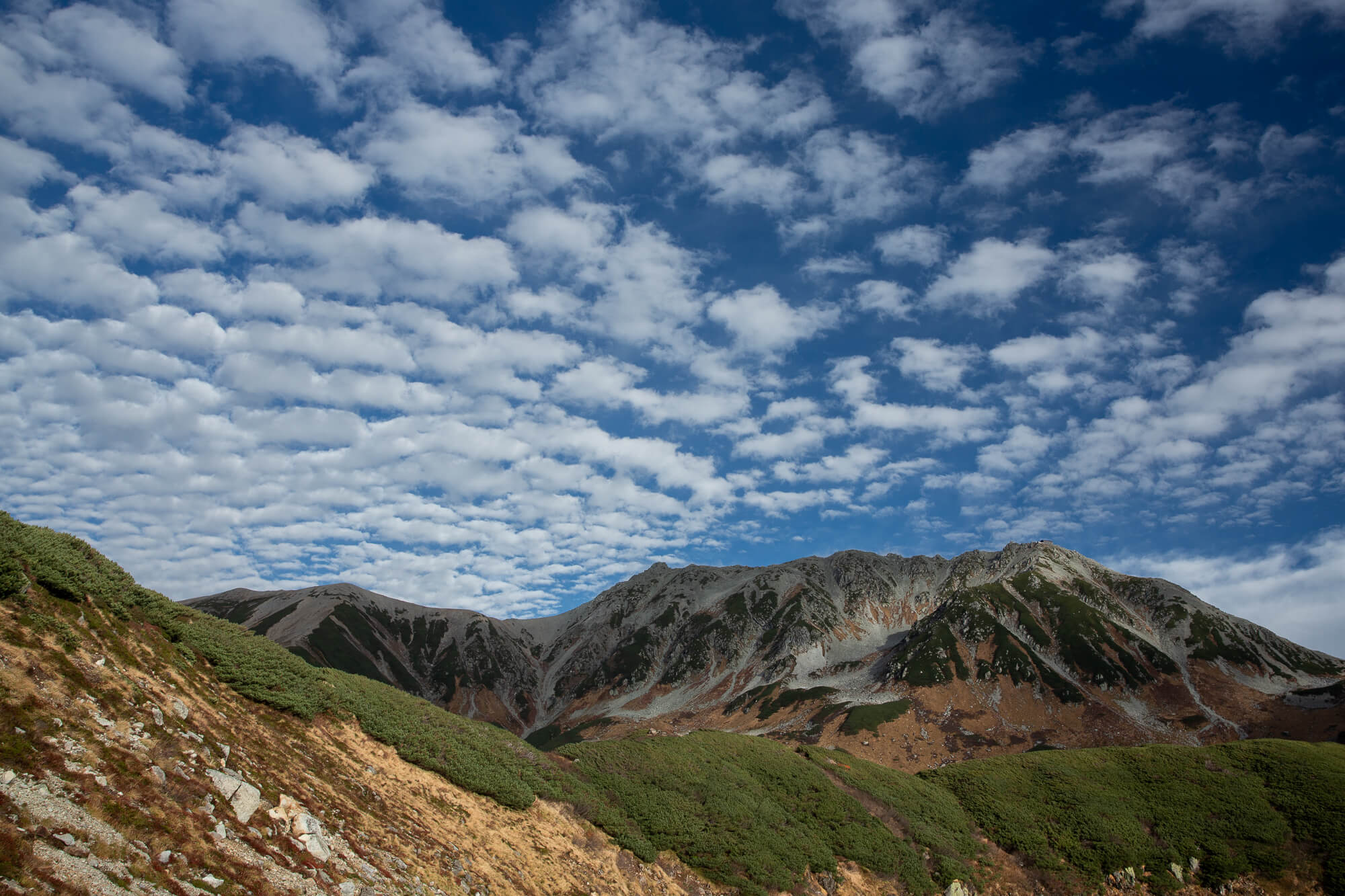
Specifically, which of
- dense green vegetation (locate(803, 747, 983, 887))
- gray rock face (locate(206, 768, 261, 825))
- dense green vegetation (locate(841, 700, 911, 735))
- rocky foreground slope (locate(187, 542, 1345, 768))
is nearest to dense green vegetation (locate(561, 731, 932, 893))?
dense green vegetation (locate(803, 747, 983, 887))

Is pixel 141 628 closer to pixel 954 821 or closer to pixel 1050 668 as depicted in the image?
pixel 954 821

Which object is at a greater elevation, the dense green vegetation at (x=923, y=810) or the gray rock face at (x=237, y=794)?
the gray rock face at (x=237, y=794)

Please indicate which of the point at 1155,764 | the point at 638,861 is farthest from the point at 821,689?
the point at 638,861

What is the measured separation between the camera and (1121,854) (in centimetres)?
4409

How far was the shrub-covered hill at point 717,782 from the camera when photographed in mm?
17469

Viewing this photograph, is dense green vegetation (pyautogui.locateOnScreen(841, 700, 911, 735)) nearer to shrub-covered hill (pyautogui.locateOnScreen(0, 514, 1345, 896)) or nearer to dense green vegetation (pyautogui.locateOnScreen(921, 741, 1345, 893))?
shrub-covered hill (pyautogui.locateOnScreen(0, 514, 1345, 896))

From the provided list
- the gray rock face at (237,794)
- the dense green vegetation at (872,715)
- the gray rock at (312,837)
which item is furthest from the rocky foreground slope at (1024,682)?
the gray rock face at (237,794)

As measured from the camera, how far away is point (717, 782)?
39438mm

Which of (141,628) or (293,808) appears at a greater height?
(141,628)

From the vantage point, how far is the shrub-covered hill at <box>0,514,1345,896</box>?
17.5 meters

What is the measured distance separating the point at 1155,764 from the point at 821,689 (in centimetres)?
11146

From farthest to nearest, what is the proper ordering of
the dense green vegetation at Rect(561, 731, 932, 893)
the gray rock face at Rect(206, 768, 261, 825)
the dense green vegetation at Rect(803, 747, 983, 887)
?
the dense green vegetation at Rect(803, 747, 983, 887) → the dense green vegetation at Rect(561, 731, 932, 893) → the gray rock face at Rect(206, 768, 261, 825)

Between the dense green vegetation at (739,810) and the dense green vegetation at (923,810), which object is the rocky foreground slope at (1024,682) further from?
the dense green vegetation at (739,810)

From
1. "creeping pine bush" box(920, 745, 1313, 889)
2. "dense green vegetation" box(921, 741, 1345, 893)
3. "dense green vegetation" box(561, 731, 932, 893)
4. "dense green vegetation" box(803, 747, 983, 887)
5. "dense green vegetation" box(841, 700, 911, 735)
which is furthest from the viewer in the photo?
"dense green vegetation" box(841, 700, 911, 735)
